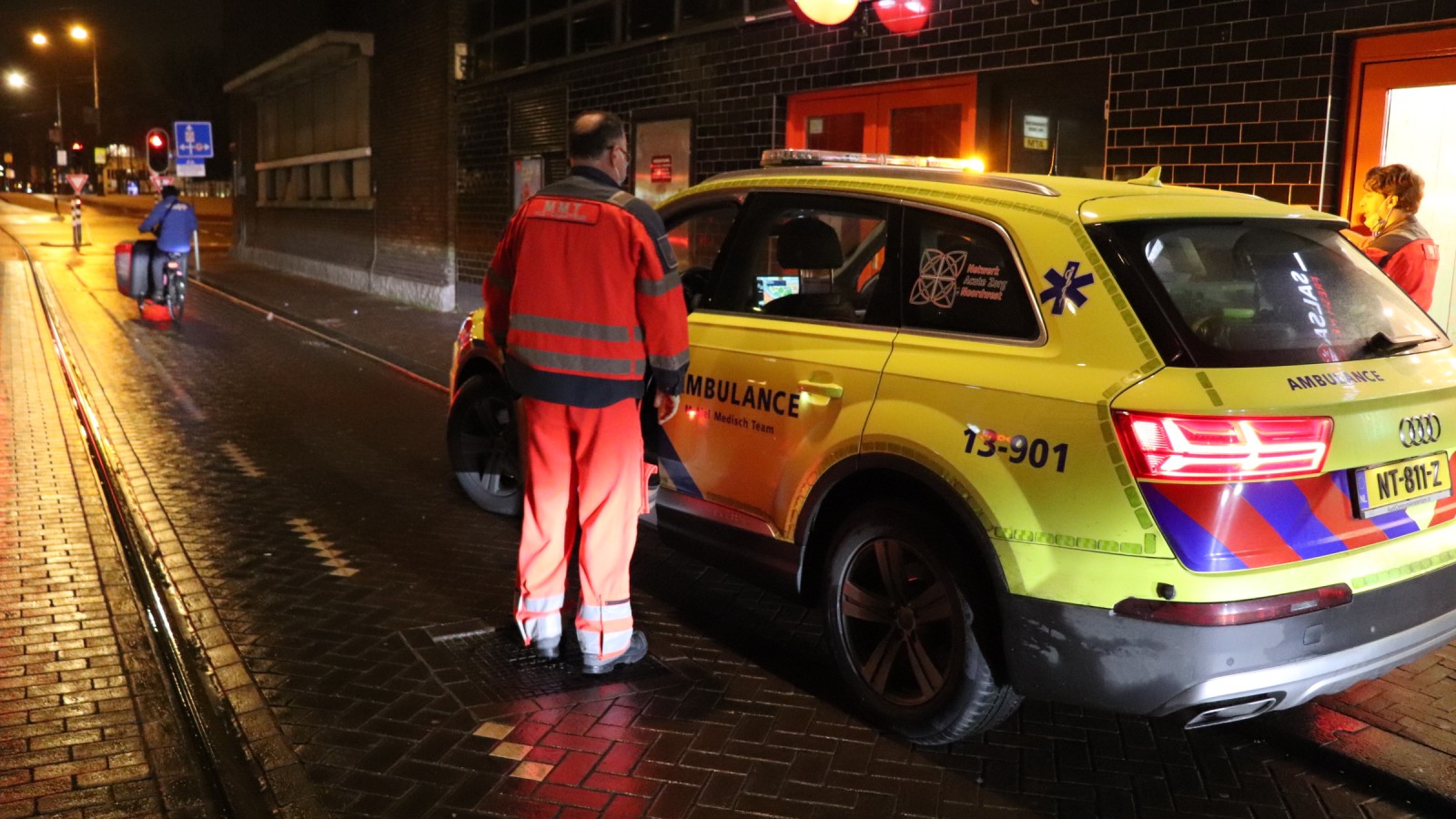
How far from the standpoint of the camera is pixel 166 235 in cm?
1608

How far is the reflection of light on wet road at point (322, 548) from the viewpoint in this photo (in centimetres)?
575

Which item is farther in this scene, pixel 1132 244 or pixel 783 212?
pixel 783 212

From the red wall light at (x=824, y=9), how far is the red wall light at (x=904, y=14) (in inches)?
9.9

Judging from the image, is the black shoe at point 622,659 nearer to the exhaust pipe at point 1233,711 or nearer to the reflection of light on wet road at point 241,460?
the exhaust pipe at point 1233,711

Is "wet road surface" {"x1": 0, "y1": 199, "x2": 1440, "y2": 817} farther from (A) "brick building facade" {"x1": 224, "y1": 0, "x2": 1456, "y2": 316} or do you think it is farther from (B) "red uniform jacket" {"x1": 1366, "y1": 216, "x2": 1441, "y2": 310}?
(A) "brick building facade" {"x1": 224, "y1": 0, "x2": 1456, "y2": 316}

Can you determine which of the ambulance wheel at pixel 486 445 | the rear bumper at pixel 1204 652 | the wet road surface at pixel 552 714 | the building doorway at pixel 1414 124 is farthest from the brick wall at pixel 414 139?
the rear bumper at pixel 1204 652

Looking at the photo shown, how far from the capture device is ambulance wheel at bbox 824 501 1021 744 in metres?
3.63

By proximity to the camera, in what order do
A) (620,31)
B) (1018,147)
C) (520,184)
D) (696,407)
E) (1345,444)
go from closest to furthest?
(1345,444) < (696,407) < (1018,147) < (620,31) < (520,184)

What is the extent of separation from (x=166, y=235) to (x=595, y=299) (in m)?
14.0

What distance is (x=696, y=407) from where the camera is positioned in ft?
15.4

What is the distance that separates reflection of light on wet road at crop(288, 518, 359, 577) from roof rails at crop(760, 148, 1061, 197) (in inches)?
109

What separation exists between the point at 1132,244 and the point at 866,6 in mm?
7787

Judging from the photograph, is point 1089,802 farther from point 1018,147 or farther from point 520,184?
point 520,184

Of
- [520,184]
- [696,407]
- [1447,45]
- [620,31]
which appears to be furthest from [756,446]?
[520,184]
